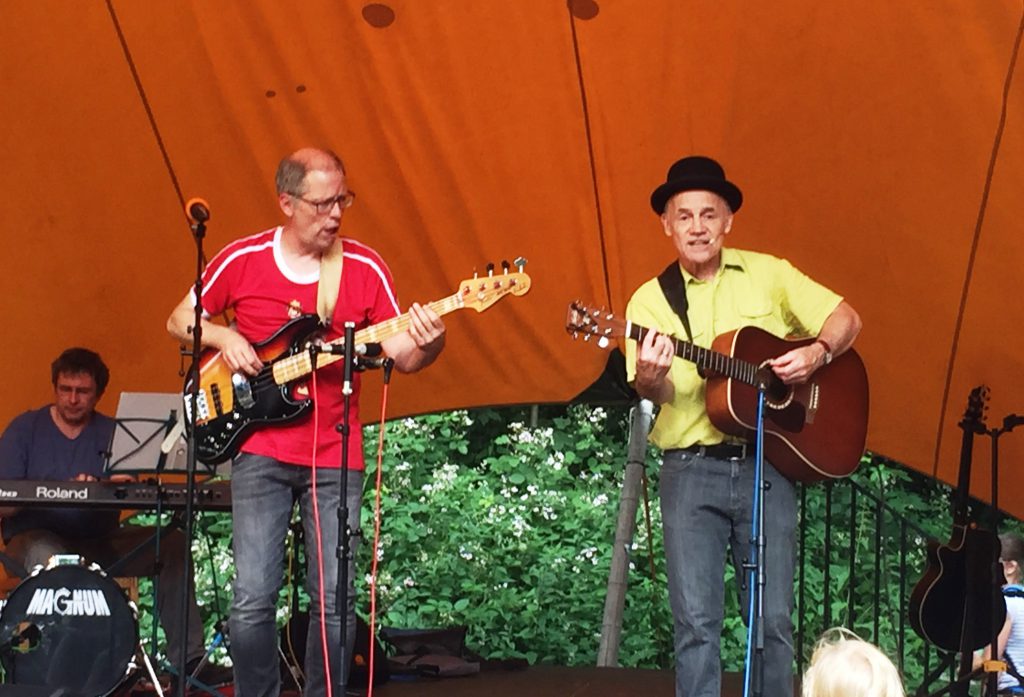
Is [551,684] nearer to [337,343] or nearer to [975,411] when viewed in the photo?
[975,411]

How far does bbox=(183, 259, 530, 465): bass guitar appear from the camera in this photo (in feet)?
14.0

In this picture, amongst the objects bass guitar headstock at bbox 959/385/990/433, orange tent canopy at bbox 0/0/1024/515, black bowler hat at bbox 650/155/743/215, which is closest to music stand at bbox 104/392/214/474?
orange tent canopy at bbox 0/0/1024/515

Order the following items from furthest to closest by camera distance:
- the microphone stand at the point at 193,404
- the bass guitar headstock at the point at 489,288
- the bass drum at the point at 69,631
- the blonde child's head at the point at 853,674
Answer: the bass drum at the point at 69,631, the bass guitar headstock at the point at 489,288, the microphone stand at the point at 193,404, the blonde child's head at the point at 853,674

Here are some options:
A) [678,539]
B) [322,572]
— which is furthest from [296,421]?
[678,539]

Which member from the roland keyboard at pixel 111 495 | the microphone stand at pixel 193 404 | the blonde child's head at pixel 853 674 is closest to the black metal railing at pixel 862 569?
the roland keyboard at pixel 111 495

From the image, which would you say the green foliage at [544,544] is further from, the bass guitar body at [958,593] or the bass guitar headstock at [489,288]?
the bass guitar headstock at [489,288]

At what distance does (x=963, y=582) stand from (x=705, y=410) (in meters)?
2.57

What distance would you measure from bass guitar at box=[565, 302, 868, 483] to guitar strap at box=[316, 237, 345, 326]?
2.47ft

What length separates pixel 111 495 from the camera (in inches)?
218

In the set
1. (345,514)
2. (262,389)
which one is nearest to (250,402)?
(262,389)

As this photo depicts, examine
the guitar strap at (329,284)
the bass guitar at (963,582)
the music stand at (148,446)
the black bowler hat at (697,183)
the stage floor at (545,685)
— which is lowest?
the stage floor at (545,685)

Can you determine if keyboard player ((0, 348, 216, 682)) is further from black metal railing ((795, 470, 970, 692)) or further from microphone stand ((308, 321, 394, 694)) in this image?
black metal railing ((795, 470, 970, 692))

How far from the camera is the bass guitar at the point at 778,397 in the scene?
14.0ft

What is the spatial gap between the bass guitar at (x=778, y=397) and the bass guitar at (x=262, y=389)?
0.41m
